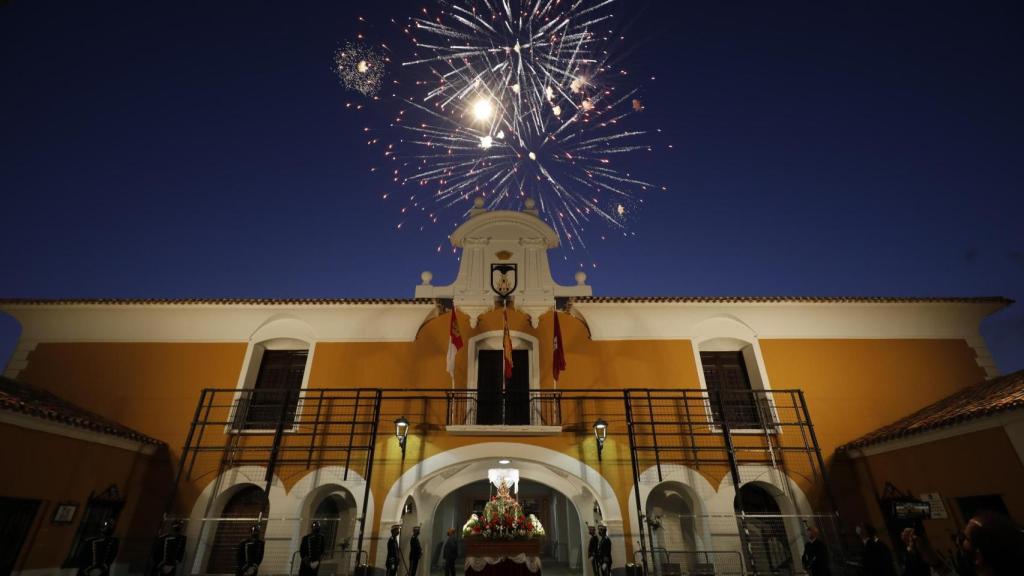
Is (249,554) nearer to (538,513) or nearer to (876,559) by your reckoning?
(876,559)

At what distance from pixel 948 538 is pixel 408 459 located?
10246 mm

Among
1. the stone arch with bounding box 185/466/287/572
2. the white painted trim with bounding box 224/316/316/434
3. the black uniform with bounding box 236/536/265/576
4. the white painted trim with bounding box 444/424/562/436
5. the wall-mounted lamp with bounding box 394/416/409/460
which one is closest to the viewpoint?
the black uniform with bounding box 236/536/265/576

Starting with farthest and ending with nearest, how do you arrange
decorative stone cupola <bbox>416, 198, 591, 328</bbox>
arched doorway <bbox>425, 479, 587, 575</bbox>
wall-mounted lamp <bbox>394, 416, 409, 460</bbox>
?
1. arched doorway <bbox>425, 479, 587, 575</bbox>
2. decorative stone cupola <bbox>416, 198, 591, 328</bbox>
3. wall-mounted lamp <bbox>394, 416, 409, 460</bbox>

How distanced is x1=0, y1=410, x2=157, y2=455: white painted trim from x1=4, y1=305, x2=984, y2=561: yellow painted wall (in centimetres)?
77

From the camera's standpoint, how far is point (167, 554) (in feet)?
28.3

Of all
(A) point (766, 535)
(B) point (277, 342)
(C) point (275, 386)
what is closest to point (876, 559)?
(A) point (766, 535)

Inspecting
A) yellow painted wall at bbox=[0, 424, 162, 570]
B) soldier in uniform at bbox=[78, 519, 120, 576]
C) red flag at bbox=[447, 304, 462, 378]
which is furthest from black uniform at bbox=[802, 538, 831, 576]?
yellow painted wall at bbox=[0, 424, 162, 570]

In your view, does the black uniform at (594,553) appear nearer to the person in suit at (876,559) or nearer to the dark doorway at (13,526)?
the person in suit at (876,559)

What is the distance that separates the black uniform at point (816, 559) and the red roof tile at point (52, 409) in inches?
534

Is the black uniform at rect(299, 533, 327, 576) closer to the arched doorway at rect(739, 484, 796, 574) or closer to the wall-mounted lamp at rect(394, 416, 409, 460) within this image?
the wall-mounted lamp at rect(394, 416, 409, 460)

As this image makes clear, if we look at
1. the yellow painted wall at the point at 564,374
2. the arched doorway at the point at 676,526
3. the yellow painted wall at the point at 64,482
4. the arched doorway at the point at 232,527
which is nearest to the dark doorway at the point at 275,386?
the yellow painted wall at the point at 564,374

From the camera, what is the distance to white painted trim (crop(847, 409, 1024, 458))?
7590 mm

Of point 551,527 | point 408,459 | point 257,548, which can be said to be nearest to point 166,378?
point 257,548

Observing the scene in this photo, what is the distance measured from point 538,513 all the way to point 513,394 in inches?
362
